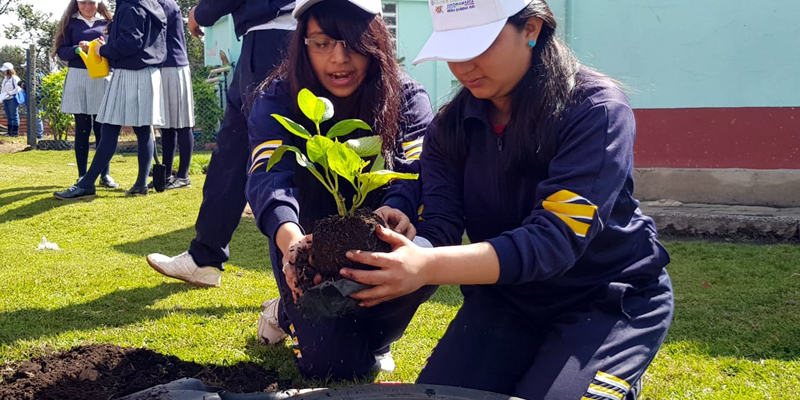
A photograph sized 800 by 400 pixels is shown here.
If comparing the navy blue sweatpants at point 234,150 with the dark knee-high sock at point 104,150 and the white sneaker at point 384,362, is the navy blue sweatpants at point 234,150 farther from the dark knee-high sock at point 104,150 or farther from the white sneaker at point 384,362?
the dark knee-high sock at point 104,150

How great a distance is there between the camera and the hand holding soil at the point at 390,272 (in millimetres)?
1683

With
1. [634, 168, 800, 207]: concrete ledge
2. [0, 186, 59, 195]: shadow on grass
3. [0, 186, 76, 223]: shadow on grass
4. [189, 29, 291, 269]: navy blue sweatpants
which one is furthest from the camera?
[0, 186, 59, 195]: shadow on grass

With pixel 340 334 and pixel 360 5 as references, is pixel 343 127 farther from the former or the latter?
pixel 340 334

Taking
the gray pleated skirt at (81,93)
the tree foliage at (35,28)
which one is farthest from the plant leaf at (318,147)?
the tree foliage at (35,28)

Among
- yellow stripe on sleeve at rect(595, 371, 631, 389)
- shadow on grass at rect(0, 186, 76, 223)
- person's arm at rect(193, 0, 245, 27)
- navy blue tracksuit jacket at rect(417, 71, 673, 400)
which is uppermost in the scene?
person's arm at rect(193, 0, 245, 27)

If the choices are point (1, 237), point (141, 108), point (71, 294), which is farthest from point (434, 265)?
point (141, 108)

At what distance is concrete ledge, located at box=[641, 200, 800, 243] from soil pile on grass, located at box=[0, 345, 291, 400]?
11.0ft

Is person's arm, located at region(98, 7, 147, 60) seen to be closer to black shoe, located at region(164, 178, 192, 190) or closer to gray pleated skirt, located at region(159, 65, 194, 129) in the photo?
gray pleated skirt, located at region(159, 65, 194, 129)

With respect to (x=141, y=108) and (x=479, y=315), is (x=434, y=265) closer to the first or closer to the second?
(x=479, y=315)

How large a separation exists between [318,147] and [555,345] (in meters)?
0.83

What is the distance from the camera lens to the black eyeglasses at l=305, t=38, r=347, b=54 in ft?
7.91

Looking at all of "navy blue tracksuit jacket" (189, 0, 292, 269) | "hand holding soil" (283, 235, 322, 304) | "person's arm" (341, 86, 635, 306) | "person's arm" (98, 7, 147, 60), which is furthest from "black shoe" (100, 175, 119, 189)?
"person's arm" (341, 86, 635, 306)

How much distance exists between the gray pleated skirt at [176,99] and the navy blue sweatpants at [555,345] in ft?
16.6

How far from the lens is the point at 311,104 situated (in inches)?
75.0
